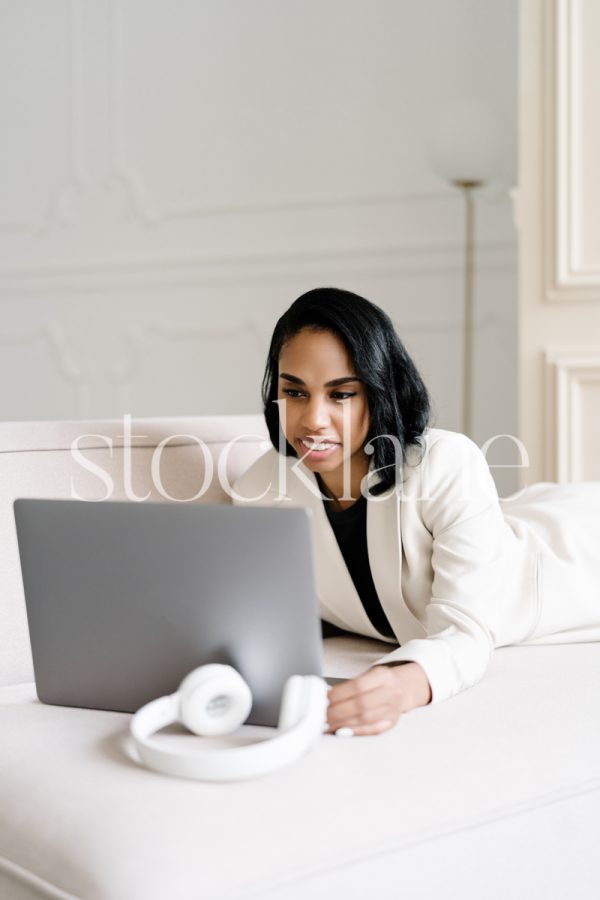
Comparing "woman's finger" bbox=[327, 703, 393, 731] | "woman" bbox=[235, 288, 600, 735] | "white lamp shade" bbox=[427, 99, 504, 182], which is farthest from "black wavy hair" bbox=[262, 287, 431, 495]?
"white lamp shade" bbox=[427, 99, 504, 182]

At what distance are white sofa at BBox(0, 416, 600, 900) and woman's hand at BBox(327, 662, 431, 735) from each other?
2cm

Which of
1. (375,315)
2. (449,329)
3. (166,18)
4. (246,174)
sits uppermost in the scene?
(166,18)

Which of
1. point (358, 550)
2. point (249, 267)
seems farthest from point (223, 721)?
point (249, 267)

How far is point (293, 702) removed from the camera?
1.09 metres

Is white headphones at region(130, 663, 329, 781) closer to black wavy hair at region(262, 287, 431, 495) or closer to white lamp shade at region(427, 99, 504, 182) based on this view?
black wavy hair at region(262, 287, 431, 495)

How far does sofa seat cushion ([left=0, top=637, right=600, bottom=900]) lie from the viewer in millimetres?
929

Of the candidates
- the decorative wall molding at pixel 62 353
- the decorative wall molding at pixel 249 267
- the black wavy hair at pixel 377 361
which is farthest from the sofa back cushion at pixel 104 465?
the decorative wall molding at pixel 62 353

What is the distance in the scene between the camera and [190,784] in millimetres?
1031

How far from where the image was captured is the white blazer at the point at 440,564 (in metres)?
1.42

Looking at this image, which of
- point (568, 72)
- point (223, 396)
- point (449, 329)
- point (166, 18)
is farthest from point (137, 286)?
point (568, 72)

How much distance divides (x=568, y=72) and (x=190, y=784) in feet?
8.52

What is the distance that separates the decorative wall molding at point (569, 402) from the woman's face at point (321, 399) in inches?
67.6

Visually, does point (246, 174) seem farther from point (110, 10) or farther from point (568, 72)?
point (568, 72)

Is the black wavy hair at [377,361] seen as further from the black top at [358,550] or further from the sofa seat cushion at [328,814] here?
the sofa seat cushion at [328,814]
